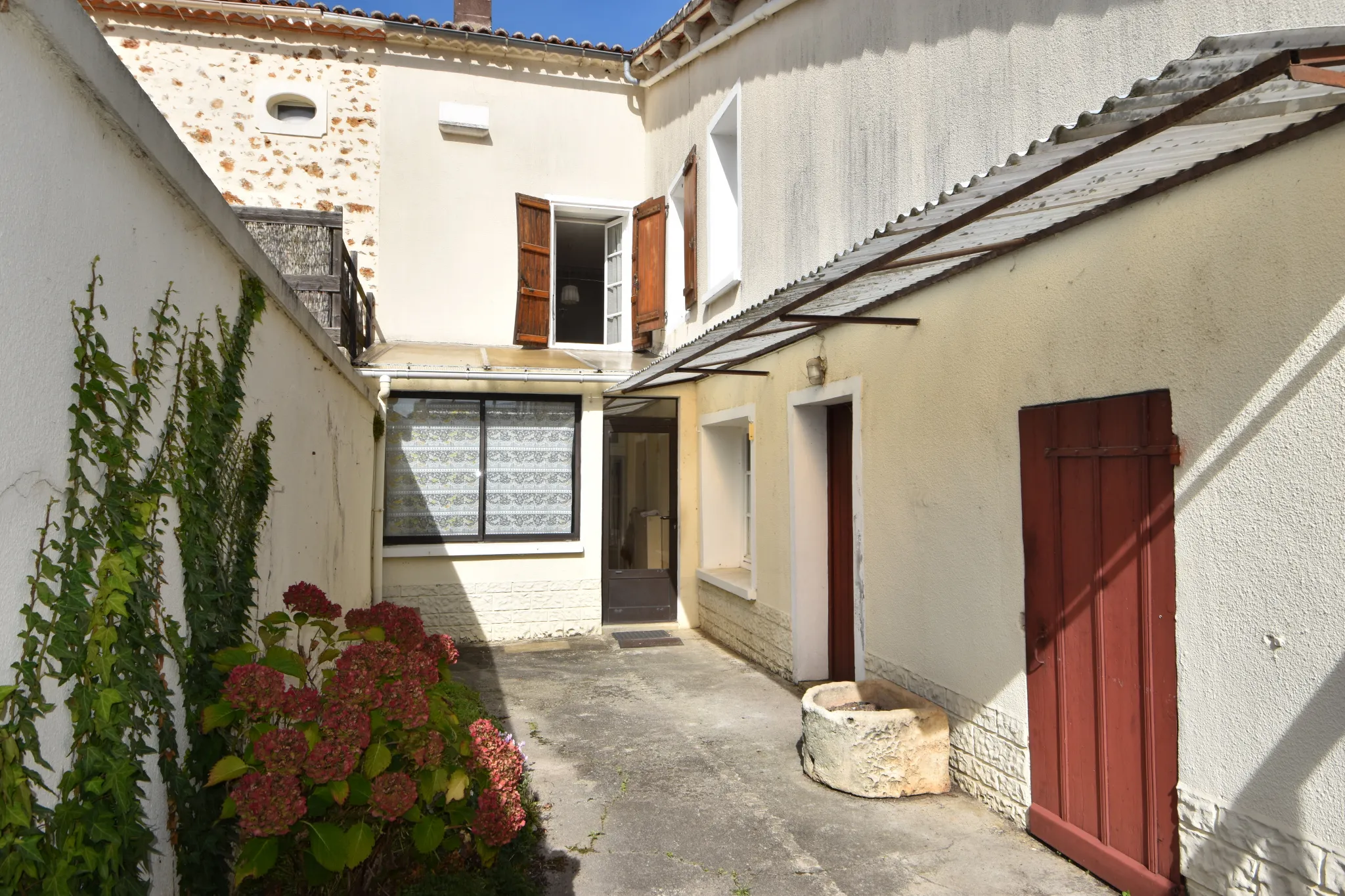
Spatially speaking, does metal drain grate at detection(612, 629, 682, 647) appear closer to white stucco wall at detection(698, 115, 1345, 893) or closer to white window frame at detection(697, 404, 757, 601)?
white window frame at detection(697, 404, 757, 601)

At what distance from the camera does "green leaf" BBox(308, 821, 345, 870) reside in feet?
8.11

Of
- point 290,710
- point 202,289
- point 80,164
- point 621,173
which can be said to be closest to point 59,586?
point 290,710

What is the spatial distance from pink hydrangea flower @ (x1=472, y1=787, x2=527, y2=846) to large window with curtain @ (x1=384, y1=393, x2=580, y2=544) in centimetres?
674

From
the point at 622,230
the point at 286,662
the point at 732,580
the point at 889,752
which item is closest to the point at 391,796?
the point at 286,662

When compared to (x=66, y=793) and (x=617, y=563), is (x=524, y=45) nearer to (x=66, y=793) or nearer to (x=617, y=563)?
(x=617, y=563)

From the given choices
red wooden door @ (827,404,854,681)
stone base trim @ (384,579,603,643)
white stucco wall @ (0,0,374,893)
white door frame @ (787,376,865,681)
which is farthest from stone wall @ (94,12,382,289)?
white stucco wall @ (0,0,374,893)

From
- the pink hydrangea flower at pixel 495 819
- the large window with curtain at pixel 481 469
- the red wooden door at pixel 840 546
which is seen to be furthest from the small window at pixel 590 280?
the pink hydrangea flower at pixel 495 819

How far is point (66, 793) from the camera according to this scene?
1.92 meters

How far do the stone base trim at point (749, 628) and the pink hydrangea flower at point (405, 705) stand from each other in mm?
4856

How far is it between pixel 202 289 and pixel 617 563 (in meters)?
7.59

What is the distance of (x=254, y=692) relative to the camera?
2480 mm

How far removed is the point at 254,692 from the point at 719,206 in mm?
7251

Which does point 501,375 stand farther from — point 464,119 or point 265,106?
point 265,106

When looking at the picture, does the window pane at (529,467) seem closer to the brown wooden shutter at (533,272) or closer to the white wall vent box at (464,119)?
the brown wooden shutter at (533,272)
